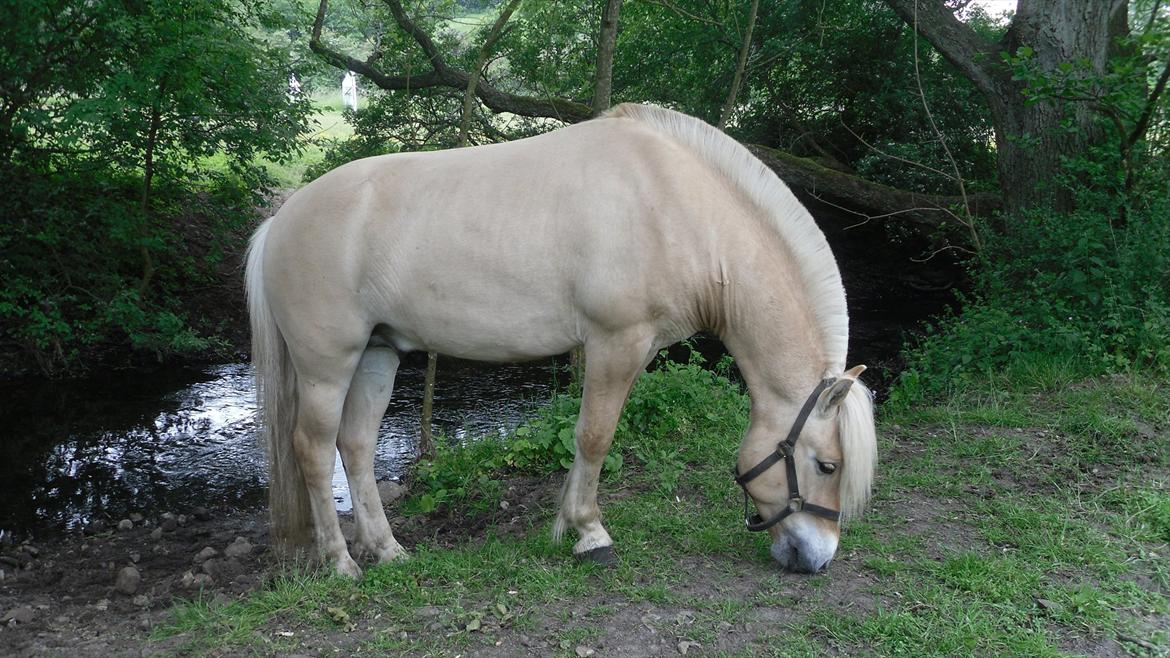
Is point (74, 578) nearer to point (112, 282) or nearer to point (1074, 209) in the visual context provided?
point (112, 282)

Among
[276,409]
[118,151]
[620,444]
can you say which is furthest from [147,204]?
[620,444]

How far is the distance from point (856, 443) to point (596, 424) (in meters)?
1.16

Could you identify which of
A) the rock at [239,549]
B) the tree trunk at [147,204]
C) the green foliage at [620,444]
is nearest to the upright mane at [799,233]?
the green foliage at [620,444]

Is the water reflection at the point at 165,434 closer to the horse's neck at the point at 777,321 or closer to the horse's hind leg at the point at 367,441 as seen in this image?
the horse's hind leg at the point at 367,441

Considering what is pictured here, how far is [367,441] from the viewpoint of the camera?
409 cm

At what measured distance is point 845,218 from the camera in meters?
11.1

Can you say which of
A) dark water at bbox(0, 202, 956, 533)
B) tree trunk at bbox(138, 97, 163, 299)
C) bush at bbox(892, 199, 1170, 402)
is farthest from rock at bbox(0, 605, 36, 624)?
bush at bbox(892, 199, 1170, 402)

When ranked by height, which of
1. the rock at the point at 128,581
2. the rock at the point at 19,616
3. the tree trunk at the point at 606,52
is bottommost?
the rock at the point at 128,581

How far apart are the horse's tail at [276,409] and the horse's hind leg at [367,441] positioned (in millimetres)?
273

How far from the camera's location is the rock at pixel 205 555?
15.0 ft

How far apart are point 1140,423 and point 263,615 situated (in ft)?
17.2

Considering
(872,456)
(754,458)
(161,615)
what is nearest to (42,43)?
(161,615)

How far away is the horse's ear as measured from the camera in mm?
3338

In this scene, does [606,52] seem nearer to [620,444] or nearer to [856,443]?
[620,444]
